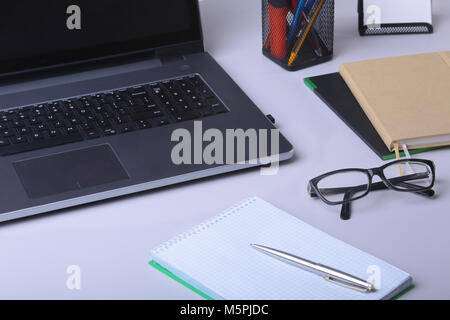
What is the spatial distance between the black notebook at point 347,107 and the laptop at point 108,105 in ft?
0.41

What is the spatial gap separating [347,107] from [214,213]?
0.33 m

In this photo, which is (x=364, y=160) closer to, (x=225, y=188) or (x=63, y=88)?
(x=225, y=188)

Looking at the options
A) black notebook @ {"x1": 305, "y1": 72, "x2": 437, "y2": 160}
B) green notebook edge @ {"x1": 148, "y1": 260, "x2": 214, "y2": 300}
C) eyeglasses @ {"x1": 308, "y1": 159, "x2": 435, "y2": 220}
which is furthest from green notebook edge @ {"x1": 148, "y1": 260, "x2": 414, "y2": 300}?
black notebook @ {"x1": 305, "y1": 72, "x2": 437, "y2": 160}

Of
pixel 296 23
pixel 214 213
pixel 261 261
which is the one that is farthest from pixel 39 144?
pixel 296 23

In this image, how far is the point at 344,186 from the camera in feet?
3.14

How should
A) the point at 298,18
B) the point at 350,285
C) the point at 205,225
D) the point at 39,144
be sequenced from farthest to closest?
the point at 298,18 → the point at 39,144 → the point at 205,225 → the point at 350,285

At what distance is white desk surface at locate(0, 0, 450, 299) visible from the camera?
811 mm

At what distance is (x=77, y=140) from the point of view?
1.04 meters

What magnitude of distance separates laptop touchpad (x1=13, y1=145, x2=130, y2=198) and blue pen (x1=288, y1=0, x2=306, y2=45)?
42cm

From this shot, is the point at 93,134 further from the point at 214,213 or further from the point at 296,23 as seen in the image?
the point at 296,23

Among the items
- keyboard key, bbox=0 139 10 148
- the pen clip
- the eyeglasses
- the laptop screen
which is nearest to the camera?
the pen clip

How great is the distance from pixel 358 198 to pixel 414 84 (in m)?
0.30

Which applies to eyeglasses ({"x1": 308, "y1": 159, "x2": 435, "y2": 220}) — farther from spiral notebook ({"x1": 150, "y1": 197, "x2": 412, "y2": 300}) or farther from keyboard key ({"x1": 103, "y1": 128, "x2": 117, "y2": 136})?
keyboard key ({"x1": 103, "y1": 128, "x2": 117, "y2": 136})
